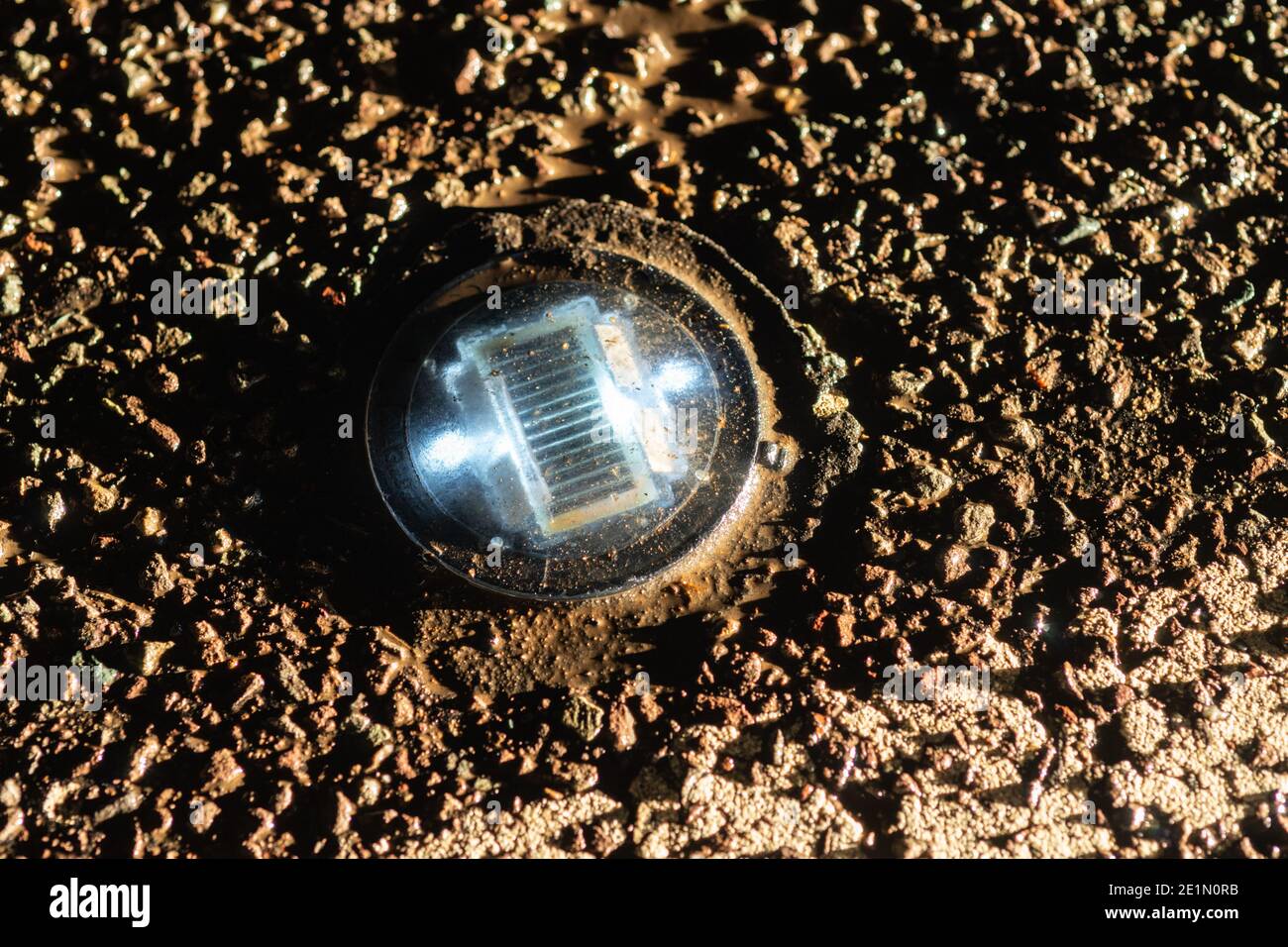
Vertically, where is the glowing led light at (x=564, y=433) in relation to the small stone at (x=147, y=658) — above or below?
above

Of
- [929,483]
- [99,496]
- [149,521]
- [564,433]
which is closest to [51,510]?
[99,496]

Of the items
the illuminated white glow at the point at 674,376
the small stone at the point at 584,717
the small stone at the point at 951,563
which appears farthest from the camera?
the illuminated white glow at the point at 674,376

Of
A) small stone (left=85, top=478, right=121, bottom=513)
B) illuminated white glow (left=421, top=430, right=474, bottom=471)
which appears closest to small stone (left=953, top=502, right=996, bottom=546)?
illuminated white glow (left=421, top=430, right=474, bottom=471)

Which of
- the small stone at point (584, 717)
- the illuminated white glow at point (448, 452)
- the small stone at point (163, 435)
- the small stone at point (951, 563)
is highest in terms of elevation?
the illuminated white glow at point (448, 452)

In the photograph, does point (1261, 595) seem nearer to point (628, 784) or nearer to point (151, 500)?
point (628, 784)

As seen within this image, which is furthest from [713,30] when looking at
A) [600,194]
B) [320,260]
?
[320,260]

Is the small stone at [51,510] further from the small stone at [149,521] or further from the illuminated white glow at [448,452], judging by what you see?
the illuminated white glow at [448,452]

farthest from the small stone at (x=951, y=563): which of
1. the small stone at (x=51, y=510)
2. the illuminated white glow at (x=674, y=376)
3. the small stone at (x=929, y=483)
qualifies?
the small stone at (x=51, y=510)

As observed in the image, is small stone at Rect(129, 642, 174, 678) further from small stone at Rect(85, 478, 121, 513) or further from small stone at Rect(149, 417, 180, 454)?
small stone at Rect(149, 417, 180, 454)

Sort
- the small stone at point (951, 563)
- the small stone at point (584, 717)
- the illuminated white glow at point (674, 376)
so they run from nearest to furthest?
1. the small stone at point (584, 717)
2. the small stone at point (951, 563)
3. the illuminated white glow at point (674, 376)
